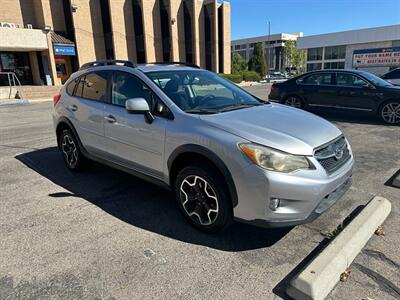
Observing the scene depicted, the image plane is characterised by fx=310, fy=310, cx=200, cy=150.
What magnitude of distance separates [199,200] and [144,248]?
2.29 feet

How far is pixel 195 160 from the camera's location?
3.11 metres

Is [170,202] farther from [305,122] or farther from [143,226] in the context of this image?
[305,122]

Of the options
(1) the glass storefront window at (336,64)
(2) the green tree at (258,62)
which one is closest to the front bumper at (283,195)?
(2) the green tree at (258,62)

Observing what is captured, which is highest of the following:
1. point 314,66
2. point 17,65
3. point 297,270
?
point 17,65

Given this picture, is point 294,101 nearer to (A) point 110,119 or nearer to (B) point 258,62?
(A) point 110,119

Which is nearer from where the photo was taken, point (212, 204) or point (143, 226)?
point (212, 204)

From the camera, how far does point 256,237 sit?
123 inches

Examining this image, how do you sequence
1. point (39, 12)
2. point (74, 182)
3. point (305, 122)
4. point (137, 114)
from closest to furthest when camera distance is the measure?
point (305, 122), point (137, 114), point (74, 182), point (39, 12)

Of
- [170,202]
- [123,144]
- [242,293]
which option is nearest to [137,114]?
[123,144]

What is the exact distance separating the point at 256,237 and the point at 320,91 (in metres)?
7.42

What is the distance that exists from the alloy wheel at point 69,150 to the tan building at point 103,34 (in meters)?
22.4

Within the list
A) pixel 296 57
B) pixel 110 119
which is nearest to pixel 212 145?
pixel 110 119

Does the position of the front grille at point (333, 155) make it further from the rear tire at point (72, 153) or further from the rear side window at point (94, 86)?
the rear tire at point (72, 153)

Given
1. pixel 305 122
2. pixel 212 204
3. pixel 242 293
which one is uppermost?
pixel 305 122
